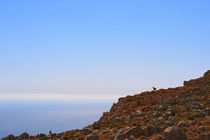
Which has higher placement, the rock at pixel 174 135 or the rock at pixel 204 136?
the rock at pixel 174 135

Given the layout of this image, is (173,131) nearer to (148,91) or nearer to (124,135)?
(124,135)

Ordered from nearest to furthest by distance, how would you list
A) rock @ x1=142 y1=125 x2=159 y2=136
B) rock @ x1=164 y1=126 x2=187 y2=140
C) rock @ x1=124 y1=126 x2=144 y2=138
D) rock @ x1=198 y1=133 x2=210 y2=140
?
rock @ x1=164 y1=126 x2=187 y2=140 < rock @ x1=198 y1=133 x2=210 y2=140 < rock @ x1=124 y1=126 x2=144 y2=138 < rock @ x1=142 y1=125 x2=159 y2=136

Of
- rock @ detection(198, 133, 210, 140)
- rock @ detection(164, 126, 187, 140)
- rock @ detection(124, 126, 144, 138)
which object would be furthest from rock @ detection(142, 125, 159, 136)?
rock @ detection(198, 133, 210, 140)

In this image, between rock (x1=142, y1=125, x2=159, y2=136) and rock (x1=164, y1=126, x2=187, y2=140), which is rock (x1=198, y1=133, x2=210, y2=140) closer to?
rock (x1=164, y1=126, x2=187, y2=140)

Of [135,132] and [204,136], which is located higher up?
[135,132]

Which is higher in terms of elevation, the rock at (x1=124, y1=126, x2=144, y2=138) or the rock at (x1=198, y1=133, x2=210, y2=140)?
the rock at (x1=124, y1=126, x2=144, y2=138)

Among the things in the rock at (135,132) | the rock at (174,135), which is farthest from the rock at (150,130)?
the rock at (174,135)

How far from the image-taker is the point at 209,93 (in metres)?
48.5

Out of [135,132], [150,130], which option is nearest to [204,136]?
[150,130]

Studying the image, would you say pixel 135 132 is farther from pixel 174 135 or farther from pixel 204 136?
pixel 204 136

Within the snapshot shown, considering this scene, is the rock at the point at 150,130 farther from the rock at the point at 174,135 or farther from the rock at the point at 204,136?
the rock at the point at 204,136

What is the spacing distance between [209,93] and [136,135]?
30.4 m

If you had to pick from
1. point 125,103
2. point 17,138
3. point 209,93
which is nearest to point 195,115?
point 209,93

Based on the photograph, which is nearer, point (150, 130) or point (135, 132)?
point (135, 132)
